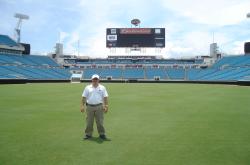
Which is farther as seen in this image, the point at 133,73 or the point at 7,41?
the point at 133,73

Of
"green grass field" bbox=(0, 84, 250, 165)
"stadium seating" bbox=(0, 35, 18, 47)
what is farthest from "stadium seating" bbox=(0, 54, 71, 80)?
"green grass field" bbox=(0, 84, 250, 165)

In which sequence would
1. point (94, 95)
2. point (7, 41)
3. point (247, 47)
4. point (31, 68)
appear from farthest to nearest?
1. point (247, 47)
2. point (7, 41)
3. point (31, 68)
4. point (94, 95)

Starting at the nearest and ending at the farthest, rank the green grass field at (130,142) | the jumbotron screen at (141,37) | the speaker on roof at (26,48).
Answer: the green grass field at (130,142)
the jumbotron screen at (141,37)
the speaker on roof at (26,48)

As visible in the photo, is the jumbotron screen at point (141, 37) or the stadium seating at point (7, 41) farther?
the jumbotron screen at point (141, 37)

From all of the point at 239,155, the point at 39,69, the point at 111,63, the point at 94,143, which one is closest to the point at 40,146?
the point at 94,143

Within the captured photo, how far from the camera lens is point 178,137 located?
32.7 feet

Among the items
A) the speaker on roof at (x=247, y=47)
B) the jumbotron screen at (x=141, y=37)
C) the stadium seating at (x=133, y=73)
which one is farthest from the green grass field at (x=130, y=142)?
the speaker on roof at (x=247, y=47)

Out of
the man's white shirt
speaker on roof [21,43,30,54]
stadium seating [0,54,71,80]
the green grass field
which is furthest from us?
speaker on roof [21,43,30,54]

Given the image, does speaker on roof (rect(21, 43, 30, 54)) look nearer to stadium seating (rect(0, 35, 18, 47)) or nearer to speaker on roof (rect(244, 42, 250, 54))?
stadium seating (rect(0, 35, 18, 47))

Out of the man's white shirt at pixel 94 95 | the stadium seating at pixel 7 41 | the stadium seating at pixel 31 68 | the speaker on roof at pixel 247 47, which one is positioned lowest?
the man's white shirt at pixel 94 95

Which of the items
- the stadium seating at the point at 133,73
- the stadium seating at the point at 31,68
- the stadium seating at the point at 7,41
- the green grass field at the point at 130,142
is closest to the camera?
the green grass field at the point at 130,142

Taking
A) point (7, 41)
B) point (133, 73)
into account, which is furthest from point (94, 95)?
point (133, 73)

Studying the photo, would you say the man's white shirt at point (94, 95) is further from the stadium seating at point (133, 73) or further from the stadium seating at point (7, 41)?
the stadium seating at point (133, 73)

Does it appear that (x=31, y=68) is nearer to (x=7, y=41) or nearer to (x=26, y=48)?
(x=7, y=41)
